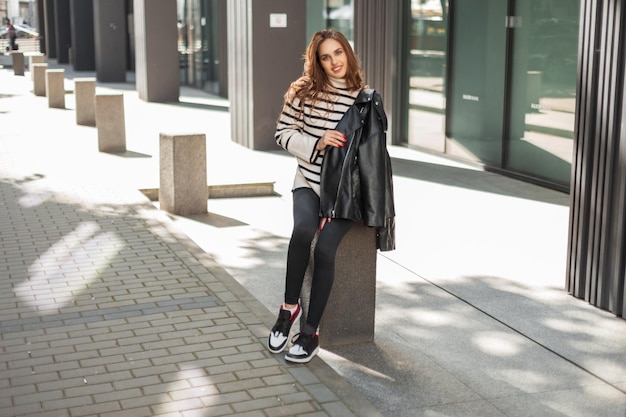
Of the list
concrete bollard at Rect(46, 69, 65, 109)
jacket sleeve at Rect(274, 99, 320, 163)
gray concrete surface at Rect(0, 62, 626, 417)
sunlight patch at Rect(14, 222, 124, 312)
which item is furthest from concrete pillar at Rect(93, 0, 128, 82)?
jacket sleeve at Rect(274, 99, 320, 163)

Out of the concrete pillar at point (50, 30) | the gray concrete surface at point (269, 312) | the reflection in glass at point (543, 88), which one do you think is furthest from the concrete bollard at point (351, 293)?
the concrete pillar at point (50, 30)

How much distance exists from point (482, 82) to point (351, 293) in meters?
7.51

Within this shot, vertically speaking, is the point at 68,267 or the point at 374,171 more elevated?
the point at 374,171

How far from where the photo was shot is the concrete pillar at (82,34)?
115ft

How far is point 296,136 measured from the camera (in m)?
5.47

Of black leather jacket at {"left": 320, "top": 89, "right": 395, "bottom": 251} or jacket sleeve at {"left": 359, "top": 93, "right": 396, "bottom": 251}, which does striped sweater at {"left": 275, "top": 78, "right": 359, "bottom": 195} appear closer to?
black leather jacket at {"left": 320, "top": 89, "right": 395, "bottom": 251}

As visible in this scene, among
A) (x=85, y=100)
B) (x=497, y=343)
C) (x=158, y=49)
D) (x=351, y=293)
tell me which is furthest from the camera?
(x=158, y=49)

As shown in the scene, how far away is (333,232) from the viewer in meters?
5.39

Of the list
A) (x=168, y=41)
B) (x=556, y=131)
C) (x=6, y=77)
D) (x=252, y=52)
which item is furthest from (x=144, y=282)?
(x=6, y=77)

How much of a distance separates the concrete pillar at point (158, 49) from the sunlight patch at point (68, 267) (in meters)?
14.8

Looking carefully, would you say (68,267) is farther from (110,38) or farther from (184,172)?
(110,38)

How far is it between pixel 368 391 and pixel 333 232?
925mm

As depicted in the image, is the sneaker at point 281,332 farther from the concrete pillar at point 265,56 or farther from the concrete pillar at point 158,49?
the concrete pillar at point 158,49

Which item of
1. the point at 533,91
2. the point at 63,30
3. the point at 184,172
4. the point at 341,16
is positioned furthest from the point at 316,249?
the point at 63,30
